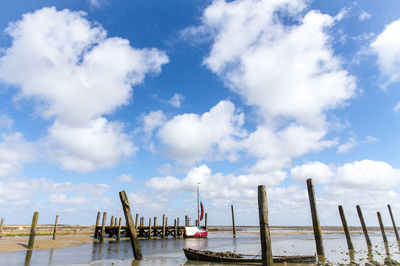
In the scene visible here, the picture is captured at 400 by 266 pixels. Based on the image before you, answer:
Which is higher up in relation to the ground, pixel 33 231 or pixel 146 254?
pixel 33 231

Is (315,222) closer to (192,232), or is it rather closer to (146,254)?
(146,254)

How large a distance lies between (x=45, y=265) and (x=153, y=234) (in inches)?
1232

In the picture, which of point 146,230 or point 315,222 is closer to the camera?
point 315,222

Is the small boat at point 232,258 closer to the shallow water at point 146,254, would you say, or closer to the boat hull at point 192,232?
the shallow water at point 146,254

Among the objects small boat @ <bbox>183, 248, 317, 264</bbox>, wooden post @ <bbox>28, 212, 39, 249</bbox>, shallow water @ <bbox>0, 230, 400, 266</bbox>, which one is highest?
wooden post @ <bbox>28, 212, 39, 249</bbox>

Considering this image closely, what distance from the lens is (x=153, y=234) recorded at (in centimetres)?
4659

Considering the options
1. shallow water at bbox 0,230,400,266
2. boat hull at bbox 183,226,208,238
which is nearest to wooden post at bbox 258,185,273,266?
shallow water at bbox 0,230,400,266

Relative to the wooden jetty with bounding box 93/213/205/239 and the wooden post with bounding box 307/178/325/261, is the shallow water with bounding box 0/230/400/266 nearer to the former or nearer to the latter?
the wooden post with bounding box 307/178/325/261

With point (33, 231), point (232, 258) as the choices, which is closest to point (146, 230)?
point (33, 231)

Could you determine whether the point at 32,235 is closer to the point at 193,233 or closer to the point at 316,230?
the point at 193,233

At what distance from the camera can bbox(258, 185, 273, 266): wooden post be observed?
11555mm

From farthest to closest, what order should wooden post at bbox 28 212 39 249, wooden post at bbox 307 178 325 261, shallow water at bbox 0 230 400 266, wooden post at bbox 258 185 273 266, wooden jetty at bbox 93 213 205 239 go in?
wooden jetty at bbox 93 213 205 239 < wooden post at bbox 28 212 39 249 < shallow water at bbox 0 230 400 266 < wooden post at bbox 307 178 325 261 < wooden post at bbox 258 185 273 266

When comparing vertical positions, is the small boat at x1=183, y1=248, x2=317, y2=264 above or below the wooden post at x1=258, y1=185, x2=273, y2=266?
below

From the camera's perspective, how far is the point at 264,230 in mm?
11766
